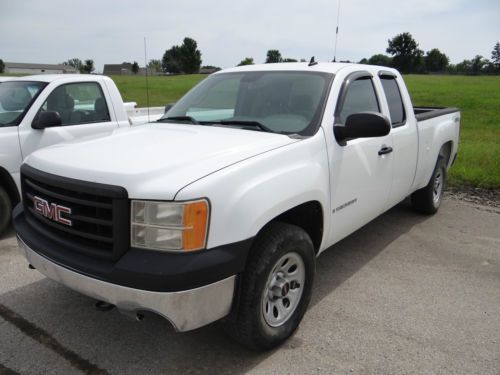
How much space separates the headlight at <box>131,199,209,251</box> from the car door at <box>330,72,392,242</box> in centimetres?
130

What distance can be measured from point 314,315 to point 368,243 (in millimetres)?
1746

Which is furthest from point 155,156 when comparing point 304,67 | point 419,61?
point 419,61

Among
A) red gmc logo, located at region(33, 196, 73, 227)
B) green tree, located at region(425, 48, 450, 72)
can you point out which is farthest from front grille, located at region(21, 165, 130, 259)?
green tree, located at region(425, 48, 450, 72)

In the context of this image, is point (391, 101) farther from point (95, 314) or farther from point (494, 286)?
point (95, 314)

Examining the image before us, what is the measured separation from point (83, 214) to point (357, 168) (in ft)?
6.93

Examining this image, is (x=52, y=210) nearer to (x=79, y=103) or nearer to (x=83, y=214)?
(x=83, y=214)

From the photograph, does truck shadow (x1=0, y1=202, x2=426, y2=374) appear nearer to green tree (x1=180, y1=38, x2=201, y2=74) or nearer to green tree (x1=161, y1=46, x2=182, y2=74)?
green tree (x1=161, y1=46, x2=182, y2=74)

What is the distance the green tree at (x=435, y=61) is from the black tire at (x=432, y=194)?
12014 centimetres

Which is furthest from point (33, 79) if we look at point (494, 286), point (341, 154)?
point (494, 286)

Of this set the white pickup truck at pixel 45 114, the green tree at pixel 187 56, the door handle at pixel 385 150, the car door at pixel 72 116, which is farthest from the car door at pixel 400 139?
the green tree at pixel 187 56

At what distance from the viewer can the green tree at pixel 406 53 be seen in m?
102

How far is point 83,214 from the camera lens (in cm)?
249

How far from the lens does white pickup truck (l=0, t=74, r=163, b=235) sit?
15.9 ft

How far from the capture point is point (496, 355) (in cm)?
292
